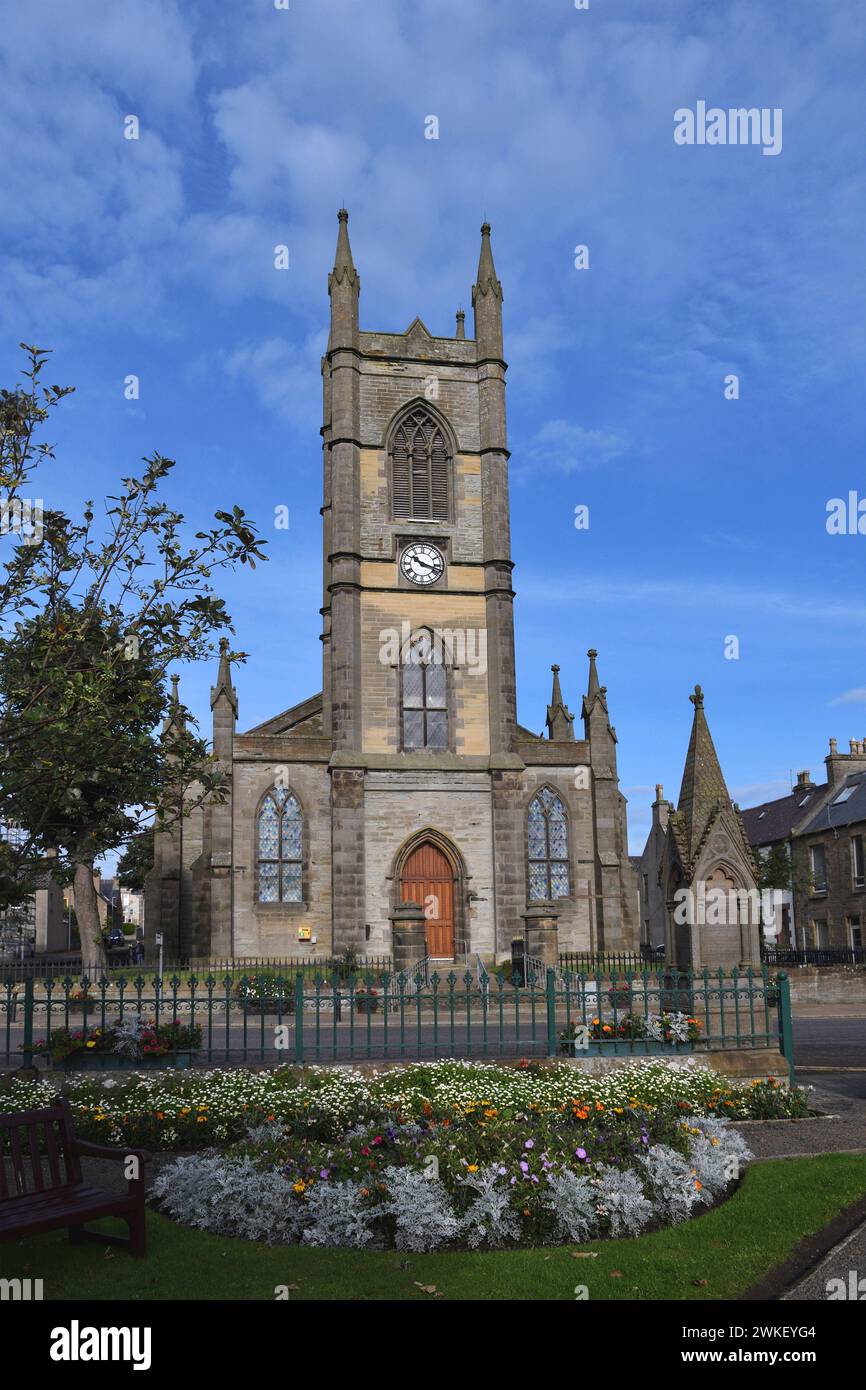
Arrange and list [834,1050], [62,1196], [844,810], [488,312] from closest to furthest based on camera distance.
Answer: [62,1196] < [834,1050] < [488,312] < [844,810]

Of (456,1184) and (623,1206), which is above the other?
(456,1184)

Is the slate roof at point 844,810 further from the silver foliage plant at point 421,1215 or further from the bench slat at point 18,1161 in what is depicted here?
the bench slat at point 18,1161

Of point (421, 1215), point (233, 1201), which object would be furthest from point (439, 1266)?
point (233, 1201)

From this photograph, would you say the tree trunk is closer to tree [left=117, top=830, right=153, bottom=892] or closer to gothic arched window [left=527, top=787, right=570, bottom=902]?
tree [left=117, top=830, right=153, bottom=892]

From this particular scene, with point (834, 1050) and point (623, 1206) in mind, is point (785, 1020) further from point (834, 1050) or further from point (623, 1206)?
point (834, 1050)

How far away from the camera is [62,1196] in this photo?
26.1 ft

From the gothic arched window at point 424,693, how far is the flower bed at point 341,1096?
22457 millimetres

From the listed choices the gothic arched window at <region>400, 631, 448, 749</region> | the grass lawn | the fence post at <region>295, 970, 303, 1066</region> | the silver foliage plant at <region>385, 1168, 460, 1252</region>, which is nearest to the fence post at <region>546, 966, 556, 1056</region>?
the fence post at <region>295, 970, 303, 1066</region>

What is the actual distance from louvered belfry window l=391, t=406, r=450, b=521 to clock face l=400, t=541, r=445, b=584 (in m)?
1.05

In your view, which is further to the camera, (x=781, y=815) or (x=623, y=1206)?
(x=781, y=815)

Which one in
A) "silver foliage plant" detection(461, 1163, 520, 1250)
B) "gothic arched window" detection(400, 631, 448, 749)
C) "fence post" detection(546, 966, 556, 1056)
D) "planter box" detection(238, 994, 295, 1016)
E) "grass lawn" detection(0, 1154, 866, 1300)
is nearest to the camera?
"grass lawn" detection(0, 1154, 866, 1300)

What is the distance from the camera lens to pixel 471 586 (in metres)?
36.0

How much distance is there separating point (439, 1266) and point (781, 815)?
52.2 metres

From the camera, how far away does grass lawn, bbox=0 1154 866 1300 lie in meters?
7.16
